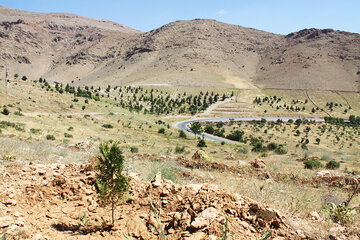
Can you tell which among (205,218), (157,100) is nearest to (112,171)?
(205,218)

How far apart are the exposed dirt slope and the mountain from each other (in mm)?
105789

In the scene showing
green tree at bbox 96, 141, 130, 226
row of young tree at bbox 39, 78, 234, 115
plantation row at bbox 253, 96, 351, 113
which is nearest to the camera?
green tree at bbox 96, 141, 130, 226

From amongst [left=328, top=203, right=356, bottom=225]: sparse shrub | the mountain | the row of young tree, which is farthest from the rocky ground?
the mountain

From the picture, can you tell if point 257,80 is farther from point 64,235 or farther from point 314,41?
point 64,235

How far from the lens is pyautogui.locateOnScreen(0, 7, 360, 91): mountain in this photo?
122062 mm

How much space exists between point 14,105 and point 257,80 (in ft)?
419

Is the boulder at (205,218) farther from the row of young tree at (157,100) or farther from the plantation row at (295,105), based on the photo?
the plantation row at (295,105)

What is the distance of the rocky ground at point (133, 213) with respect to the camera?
3.73 m

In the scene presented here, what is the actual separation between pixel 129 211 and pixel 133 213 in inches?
6.0

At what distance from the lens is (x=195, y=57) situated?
14250cm

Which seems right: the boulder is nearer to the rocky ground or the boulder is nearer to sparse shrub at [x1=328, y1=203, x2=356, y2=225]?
the rocky ground

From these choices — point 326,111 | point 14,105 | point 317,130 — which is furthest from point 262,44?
point 14,105

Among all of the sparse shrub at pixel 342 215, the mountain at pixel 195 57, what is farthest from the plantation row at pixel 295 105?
the sparse shrub at pixel 342 215

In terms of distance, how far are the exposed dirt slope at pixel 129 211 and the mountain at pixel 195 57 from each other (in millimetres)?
105789
